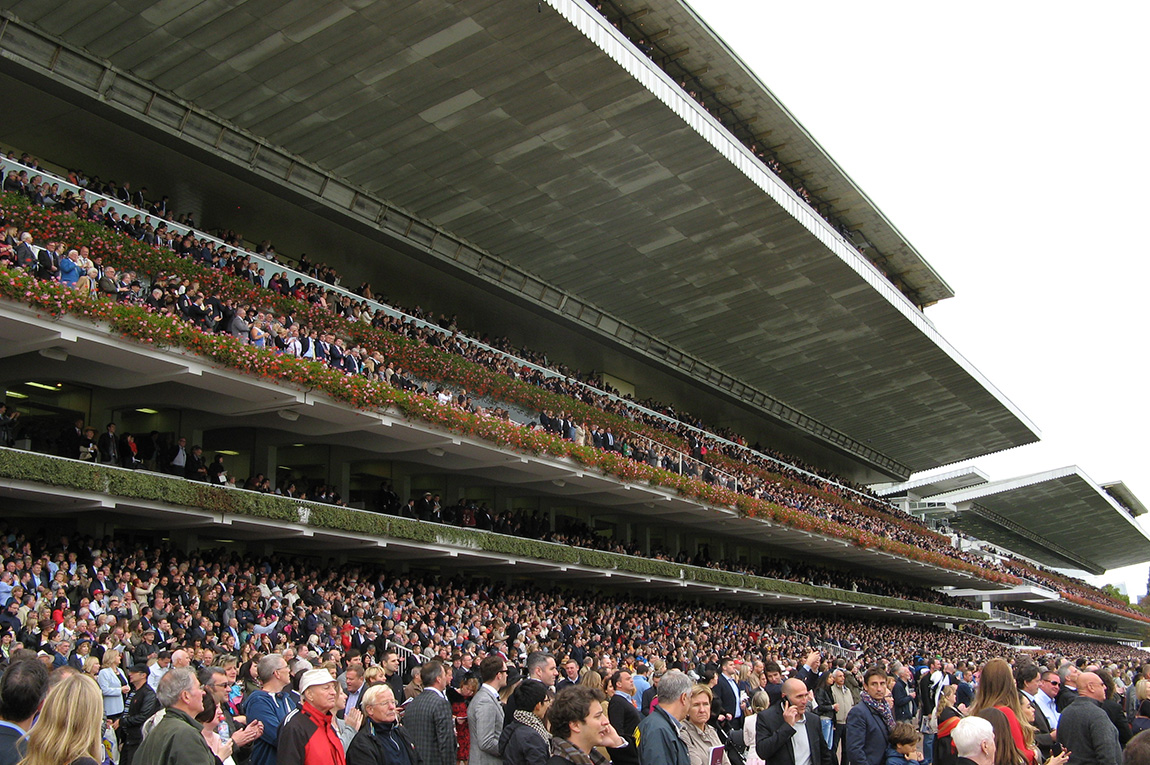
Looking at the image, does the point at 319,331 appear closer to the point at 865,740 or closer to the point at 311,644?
the point at 311,644

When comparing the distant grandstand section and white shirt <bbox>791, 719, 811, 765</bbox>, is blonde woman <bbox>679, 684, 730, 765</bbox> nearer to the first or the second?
white shirt <bbox>791, 719, 811, 765</bbox>

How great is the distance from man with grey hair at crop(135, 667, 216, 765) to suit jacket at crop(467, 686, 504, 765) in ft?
6.91

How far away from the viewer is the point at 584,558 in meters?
25.2

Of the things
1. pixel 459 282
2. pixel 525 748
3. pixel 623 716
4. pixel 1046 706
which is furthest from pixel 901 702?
pixel 459 282

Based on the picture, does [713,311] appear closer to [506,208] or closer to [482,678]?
[506,208]

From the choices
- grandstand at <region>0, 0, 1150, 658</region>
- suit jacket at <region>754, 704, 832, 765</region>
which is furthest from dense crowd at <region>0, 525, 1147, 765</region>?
grandstand at <region>0, 0, 1150, 658</region>

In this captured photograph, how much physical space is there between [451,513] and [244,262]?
23.9 ft

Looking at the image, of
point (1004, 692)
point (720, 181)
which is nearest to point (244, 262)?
point (720, 181)

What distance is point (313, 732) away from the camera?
217 inches

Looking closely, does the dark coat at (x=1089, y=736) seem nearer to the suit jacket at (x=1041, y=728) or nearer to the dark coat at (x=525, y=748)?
the suit jacket at (x=1041, y=728)

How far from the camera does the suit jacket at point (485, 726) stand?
6.58 m

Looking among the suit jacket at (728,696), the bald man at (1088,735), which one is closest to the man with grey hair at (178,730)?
the bald man at (1088,735)

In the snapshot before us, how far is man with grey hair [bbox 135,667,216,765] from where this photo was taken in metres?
4.65

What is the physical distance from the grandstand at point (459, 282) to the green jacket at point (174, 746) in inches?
438
